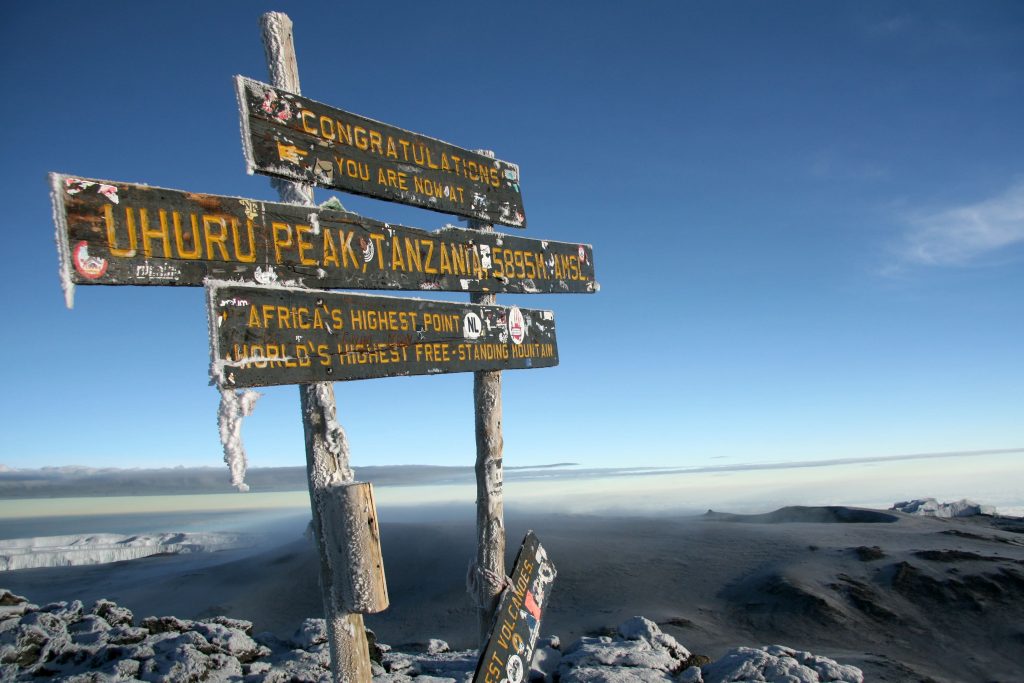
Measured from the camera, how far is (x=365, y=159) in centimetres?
433

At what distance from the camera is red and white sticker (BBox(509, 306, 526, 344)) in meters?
5.21

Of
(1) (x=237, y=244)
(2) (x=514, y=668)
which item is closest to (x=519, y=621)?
(2) (x=514, y=668)

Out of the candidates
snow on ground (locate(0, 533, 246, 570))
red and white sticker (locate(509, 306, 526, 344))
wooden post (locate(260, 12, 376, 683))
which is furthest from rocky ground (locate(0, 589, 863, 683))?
snow on ground (locate(0, 533, 246, 570))

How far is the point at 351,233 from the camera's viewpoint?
3.86 metres

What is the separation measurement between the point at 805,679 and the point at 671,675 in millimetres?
1524

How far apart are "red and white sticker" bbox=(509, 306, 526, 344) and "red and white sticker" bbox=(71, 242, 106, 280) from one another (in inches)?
119

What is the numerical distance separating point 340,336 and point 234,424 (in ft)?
2.42

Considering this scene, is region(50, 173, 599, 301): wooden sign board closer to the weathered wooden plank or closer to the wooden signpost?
the wooden signpost

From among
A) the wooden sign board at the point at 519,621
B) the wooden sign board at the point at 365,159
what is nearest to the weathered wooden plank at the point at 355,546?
the wooden sign board at the point at 519,621

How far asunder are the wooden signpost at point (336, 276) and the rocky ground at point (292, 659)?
275 centimetres

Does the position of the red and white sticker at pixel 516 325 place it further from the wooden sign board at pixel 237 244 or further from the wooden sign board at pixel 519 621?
the wooden sign board at pixel 519 621

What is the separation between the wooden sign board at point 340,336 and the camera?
120 inches

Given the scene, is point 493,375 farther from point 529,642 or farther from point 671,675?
point 671,675

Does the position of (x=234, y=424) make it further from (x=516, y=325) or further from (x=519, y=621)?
(x=516, y=325)
